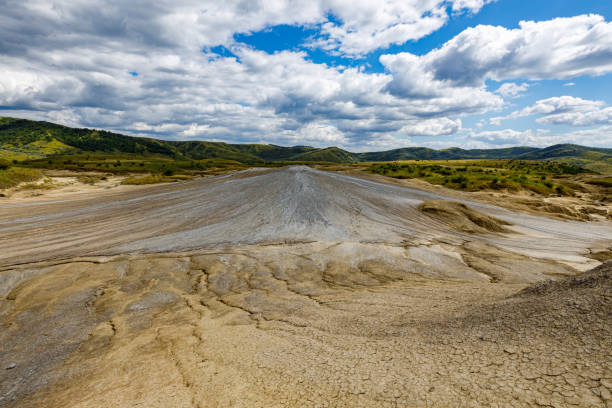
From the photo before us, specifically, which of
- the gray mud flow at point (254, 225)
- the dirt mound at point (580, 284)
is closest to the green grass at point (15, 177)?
the gray mud flow at point (254, 225)

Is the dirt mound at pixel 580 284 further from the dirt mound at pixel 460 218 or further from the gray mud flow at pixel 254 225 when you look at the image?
the dirt mound at pixel 460 218

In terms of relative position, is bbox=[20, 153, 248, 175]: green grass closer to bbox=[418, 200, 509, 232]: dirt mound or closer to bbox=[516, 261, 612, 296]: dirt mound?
bbox=[418, 200, 509, 232]: dirt mound

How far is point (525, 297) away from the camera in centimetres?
452

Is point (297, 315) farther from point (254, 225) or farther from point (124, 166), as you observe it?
point (124, 166)

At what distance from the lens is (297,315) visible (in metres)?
6.07

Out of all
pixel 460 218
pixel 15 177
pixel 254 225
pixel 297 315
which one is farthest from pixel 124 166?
pixel 297 315

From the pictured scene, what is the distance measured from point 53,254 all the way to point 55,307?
5.01 metres

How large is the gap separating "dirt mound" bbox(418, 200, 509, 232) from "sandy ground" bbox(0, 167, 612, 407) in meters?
1.69

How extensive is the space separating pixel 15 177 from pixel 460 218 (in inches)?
2108

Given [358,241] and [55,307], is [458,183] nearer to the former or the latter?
[358,241]

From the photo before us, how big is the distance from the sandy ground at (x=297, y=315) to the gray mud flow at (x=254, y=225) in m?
0.16

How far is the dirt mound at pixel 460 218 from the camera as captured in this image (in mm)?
Result: 16125

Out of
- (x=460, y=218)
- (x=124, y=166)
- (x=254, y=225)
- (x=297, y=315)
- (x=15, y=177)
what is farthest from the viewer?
(x=124, y=166)

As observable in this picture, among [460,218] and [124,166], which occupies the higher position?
[124,166]
